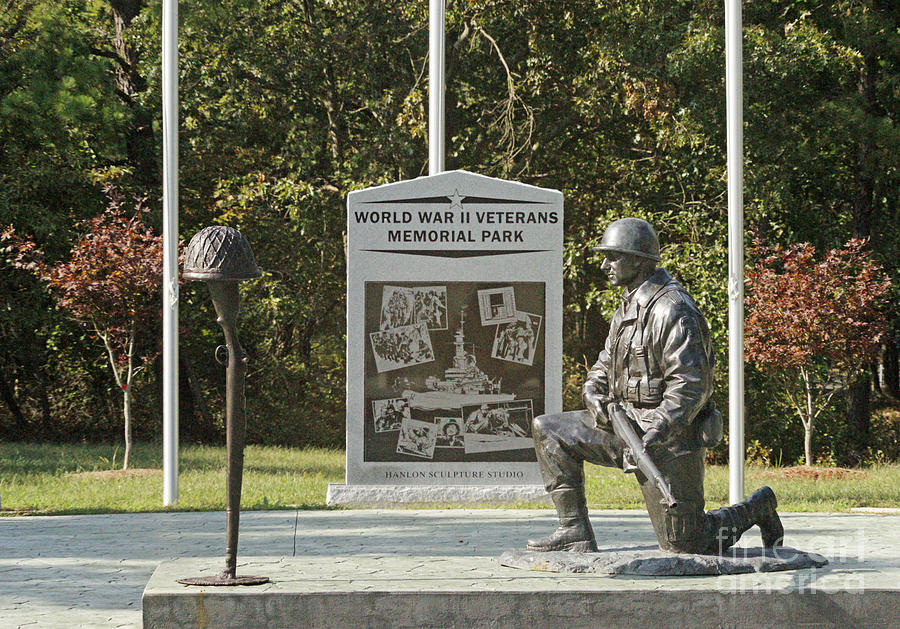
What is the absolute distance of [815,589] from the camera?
621 cm

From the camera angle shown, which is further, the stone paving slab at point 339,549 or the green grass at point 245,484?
the green grass at point 245,484

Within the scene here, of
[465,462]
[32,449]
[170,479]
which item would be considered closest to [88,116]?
[32,449]

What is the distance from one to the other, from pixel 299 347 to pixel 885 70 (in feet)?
38.6

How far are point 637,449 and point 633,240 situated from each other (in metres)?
1.23

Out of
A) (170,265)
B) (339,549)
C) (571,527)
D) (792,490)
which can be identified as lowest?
(792,490)

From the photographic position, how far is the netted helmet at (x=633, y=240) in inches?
273

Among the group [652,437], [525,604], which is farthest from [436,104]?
[525,604]

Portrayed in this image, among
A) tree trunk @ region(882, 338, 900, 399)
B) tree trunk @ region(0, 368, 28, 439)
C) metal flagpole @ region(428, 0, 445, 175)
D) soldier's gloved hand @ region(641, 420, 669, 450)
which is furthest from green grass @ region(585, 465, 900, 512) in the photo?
tree trunk @ region(882, 338, 900, 399)

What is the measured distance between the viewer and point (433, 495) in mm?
11625

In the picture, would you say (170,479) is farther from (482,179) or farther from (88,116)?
(88,116)

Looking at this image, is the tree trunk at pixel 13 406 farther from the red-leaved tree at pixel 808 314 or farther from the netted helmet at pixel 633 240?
the netted helmet at pixel 633 240

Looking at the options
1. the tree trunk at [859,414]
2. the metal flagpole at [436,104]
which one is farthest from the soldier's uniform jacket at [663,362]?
the tree trunk at [859,414]

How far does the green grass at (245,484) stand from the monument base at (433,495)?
169 millimetres

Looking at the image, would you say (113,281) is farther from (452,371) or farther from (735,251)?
(735,251)
